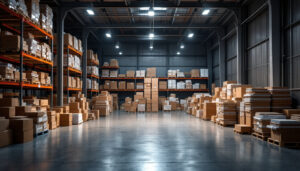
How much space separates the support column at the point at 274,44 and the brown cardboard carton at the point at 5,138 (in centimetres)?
892

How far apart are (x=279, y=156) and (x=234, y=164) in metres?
1.25

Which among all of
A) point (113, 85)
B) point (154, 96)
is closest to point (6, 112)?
point (154, 96)

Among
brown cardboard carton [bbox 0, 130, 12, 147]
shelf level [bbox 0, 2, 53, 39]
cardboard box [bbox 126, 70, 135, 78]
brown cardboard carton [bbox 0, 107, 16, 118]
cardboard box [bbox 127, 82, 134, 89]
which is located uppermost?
shelf level [bbox 0, 2, 53, 39]

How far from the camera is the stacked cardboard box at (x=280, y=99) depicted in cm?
812

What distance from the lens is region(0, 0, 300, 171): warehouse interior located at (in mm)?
5008

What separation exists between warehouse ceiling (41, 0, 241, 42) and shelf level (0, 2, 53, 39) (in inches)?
117

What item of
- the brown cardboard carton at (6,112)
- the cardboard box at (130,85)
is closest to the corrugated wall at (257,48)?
the brown cardboard carton at (6,112)

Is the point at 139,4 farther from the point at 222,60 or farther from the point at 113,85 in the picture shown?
the point at 113,85

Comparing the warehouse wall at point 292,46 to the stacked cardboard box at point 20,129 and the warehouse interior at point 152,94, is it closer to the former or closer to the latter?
the warehouse interior at point 152,94

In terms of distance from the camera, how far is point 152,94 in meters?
20.4

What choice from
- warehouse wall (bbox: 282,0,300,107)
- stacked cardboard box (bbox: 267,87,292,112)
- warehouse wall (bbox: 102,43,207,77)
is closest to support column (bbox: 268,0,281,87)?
warehouse wall (bbox: 282,0,300,107)

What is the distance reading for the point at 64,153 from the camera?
5.18 meters

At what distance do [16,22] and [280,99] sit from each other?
9.73 m

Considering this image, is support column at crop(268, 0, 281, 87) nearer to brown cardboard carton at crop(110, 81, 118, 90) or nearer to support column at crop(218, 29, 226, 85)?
support column at crop(218, 29, 226, 85)
